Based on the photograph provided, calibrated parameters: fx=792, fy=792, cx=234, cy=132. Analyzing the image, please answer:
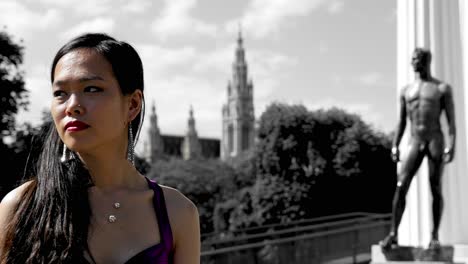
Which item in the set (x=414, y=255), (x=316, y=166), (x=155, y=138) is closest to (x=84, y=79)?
(x=414, y=255)

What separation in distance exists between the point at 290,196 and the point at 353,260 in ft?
97.9

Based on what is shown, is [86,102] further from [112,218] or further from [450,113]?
[450,113]

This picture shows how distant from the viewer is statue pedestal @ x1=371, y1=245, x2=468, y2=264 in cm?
991

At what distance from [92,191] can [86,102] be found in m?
0.19

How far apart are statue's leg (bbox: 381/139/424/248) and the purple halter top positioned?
28.3 ft

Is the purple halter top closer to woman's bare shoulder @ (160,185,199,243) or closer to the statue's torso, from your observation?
woman's bare shoulder @ (160,185,199,243)

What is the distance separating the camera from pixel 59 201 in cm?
163

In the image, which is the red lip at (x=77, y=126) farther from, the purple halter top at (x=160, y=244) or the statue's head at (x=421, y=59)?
the statue's head at (x=421, y=59)

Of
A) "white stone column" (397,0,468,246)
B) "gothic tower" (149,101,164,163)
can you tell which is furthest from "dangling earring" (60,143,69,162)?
"gothic tower" (149,101,164,163)

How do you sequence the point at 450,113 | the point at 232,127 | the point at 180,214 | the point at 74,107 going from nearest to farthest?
the point at 74,107 → the point at 180,214 → the point at 450,113 → the point at 232,127

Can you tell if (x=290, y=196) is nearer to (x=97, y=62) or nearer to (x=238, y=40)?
(x=97, y=62)

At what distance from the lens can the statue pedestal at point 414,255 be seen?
390 inches

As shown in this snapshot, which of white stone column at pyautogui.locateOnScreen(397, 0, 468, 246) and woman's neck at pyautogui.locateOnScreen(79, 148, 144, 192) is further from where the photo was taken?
white stone column at pyautogui.locateOnScreen(397, 0, 468, 246)

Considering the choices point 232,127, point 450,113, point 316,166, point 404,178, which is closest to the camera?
point 450,113
